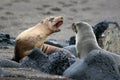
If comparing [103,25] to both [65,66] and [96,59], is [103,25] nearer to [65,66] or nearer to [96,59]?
[65,66]

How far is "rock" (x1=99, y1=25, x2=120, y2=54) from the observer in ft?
32.2

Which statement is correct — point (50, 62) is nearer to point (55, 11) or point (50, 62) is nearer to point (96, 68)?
point (96, 68)

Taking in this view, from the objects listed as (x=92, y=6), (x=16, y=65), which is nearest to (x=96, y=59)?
(x=16, y=65)

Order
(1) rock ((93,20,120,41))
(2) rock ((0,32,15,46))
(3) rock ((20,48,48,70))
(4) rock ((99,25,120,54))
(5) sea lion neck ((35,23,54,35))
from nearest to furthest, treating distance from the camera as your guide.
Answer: (3) rock ((20,48,48,70)) → (5) sea lion neck ((35,23,54,35)) → (4) rock ((99,25,120,54)) → (1) rock ((93,20,120,41)) → (2) rock ((0,32,15,46))

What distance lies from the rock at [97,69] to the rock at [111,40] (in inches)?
131

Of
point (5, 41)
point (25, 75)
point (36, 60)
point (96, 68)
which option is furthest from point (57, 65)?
point (5, 41)

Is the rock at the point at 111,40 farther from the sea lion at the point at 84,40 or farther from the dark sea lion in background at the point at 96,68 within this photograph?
the dark sea lion in background at the point at 96,68

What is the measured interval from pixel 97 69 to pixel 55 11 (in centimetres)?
1236

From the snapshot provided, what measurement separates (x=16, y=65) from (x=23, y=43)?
1.27 m

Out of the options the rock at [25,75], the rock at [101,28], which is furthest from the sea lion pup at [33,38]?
the rock at [25,75]

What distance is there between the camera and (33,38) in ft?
28.9

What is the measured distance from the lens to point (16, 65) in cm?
746

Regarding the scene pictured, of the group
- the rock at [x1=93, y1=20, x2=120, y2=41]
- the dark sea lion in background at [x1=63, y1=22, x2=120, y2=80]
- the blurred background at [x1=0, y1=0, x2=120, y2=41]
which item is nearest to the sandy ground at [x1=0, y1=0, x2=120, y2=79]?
the blurred background at [x1=0, y1=0, x2=120, y2=41]

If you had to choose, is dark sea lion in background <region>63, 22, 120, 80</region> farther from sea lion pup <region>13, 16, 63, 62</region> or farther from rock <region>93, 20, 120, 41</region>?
rock <region>93, 20, 120, 41</region>
